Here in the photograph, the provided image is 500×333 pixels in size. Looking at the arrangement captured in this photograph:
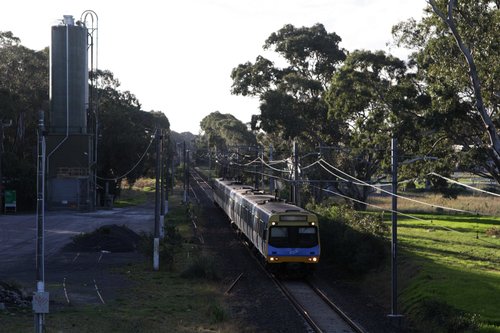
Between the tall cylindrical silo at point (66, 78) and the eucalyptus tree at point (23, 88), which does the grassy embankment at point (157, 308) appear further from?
the eucalyptus tree at point (23, 88)

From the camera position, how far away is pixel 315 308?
841 inches

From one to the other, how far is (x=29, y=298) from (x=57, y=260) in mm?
11863

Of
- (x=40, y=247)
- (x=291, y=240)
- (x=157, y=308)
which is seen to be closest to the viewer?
(x=40, y=247)

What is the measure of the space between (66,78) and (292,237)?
43.2m

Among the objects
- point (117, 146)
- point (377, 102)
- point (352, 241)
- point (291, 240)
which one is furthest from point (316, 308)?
point (117, 146)

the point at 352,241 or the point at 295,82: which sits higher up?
the point at 295,82

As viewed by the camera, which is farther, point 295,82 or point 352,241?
point 295,82

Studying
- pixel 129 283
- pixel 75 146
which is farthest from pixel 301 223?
pixel 75 146

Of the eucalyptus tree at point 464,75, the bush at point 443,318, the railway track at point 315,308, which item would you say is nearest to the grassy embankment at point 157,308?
the railway track at point 315,308

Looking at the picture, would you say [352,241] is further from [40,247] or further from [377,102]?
[377,102]

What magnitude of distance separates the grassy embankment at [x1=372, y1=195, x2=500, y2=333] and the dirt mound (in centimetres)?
1594

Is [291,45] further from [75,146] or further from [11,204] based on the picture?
[11,204]

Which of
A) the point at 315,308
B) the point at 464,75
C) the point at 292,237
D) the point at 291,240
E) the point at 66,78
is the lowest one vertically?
the point at 315,308

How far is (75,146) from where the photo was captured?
61875 mm
